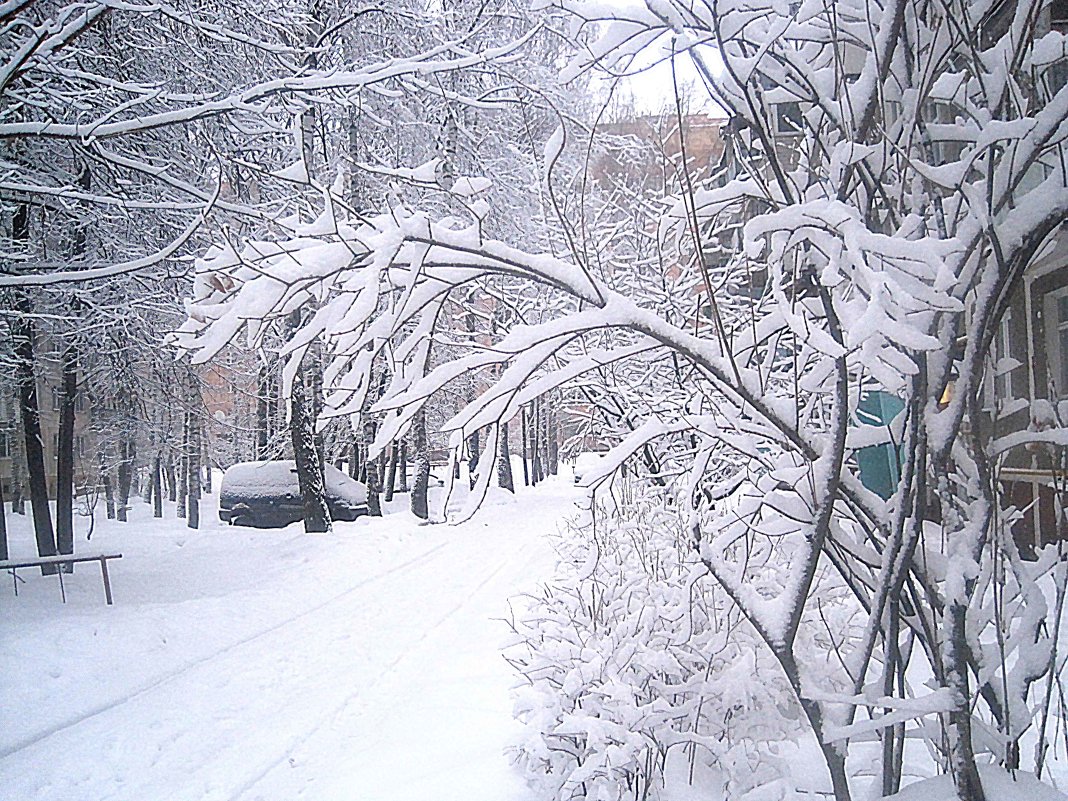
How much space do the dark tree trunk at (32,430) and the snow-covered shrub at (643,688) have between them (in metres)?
8.50

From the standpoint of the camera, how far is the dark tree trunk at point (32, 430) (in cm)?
1058

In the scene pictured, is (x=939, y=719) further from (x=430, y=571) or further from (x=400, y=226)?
(x=430, y=571)

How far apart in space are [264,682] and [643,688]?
455 cm

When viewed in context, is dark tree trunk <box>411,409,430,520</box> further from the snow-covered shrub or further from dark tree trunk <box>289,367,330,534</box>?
the snow-covered shrub

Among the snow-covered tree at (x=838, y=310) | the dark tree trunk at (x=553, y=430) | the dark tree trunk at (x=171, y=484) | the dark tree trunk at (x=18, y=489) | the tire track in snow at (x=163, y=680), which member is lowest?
the dark tree trunk at (x=171, y=484)

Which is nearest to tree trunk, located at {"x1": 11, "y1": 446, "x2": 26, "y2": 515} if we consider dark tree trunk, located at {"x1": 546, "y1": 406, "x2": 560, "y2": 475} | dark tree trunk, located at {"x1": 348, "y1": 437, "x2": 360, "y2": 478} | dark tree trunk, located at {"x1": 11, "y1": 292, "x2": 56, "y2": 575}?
dark tree trunk, located at {"x1": 348, "y1": 437, "x2": 360, "y2": 478}

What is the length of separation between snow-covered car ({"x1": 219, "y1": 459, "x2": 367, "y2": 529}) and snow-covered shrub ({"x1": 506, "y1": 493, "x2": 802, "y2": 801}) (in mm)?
17138

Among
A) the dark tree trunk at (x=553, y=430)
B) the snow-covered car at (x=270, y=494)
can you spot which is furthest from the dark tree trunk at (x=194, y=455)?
the dark tree trunk at (x=553, y=430)

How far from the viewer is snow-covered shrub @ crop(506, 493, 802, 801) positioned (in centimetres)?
345

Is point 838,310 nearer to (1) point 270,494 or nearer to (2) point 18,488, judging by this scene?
(1) point 270,494

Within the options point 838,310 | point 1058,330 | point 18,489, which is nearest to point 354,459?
point 18,489

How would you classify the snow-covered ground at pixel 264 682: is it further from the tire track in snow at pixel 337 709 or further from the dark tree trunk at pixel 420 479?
the dark tree trunk at pixel 420 479

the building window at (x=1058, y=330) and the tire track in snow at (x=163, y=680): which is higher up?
the building window at (x=1058, y=330)

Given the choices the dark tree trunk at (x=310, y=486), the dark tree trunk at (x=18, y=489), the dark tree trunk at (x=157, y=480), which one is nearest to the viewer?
the dark tree trunk at (x=310, y=486)
